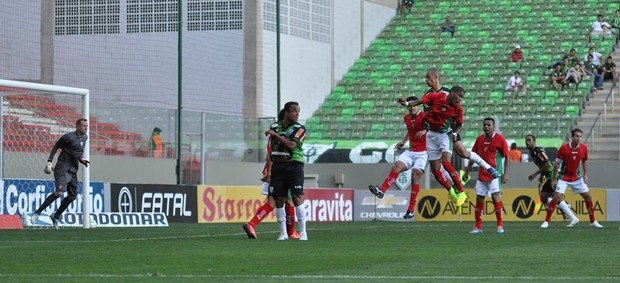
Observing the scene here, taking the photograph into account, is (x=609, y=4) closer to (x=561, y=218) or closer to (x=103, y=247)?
(x=561, y=218)

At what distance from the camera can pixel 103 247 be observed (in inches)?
647

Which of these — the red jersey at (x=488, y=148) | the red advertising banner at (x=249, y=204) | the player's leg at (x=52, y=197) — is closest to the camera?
the red jersey at (x=488, y=148)

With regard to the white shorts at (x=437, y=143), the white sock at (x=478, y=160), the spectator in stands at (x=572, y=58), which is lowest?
the white sock at (x=478, y=160)

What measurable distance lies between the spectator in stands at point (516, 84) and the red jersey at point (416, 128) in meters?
22.4

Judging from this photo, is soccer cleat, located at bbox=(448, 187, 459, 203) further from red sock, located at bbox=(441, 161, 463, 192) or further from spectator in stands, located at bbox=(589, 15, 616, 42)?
spectator in stands, located at bbox=(589, 15, 616, 42)

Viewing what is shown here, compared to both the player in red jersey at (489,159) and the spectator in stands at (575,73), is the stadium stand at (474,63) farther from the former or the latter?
the player in red jersey at (489,159)

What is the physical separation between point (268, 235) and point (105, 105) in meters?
10.5

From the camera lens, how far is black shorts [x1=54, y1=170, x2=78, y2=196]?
79.7 feet

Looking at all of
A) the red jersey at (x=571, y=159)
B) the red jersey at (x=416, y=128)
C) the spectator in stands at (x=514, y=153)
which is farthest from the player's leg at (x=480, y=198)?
the spectator in stands at (x=514, y=153)

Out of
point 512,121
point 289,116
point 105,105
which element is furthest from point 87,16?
point 289,116

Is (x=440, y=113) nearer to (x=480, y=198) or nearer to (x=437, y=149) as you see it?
(x=437, y=149)

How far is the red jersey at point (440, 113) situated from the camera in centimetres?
2009

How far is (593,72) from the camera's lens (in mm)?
44750

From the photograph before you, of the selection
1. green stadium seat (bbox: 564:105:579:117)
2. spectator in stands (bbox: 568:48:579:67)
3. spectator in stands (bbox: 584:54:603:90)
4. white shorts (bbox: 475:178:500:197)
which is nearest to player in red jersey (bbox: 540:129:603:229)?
white shorts (bbox: 475:178:500:197)
